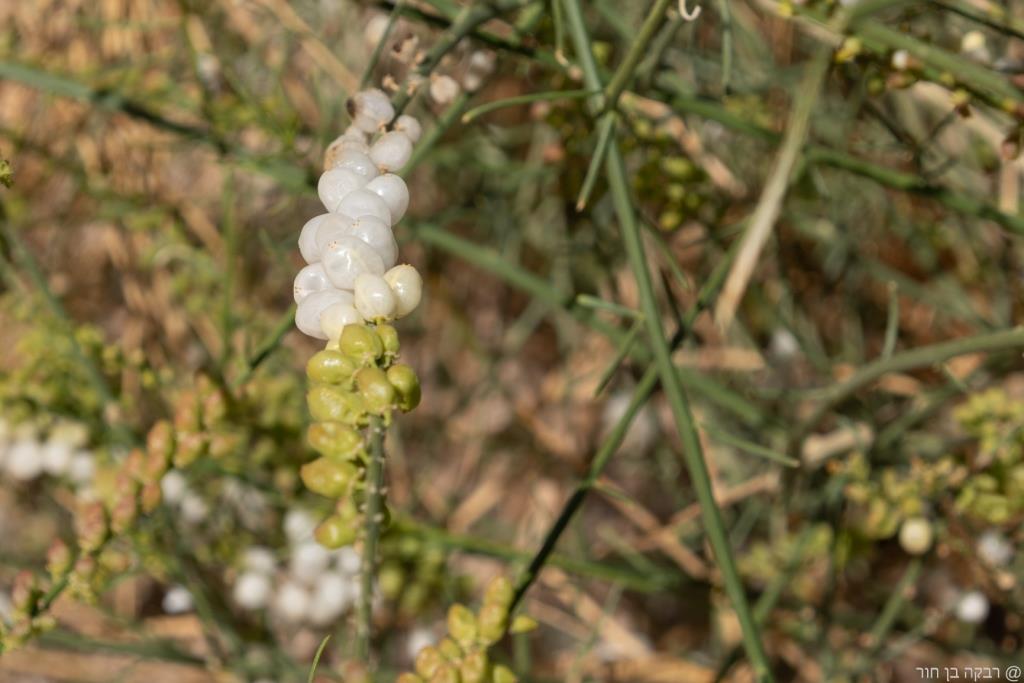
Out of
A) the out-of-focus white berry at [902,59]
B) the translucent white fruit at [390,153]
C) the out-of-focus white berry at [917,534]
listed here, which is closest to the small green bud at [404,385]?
the translucent white fruit at [390,153]

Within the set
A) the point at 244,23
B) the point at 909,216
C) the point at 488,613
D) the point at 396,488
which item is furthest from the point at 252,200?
the point at 488,613

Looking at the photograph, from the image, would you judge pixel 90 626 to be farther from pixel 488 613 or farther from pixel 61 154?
pixel 488 613

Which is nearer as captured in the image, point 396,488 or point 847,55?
point 847,55

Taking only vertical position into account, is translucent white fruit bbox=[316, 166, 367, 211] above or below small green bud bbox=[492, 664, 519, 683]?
above

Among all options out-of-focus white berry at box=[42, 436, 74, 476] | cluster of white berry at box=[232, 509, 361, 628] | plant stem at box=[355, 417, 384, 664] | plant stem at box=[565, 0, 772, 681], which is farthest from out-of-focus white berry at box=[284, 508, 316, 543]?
plant stem at box=[355, 417, 384, 664]

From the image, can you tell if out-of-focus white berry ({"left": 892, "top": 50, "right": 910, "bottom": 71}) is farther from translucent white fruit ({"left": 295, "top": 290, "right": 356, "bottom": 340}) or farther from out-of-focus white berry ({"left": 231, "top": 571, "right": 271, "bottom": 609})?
out-of-focus white berry ({"left": 231, "top": 571, "right": 271, "bottom": 609})

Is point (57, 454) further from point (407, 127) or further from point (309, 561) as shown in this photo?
point (407, 127)

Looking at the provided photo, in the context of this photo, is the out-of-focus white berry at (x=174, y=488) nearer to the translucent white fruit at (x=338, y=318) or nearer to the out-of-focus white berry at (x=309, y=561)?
the out-of-focus white berry at (x=309, y=561)
